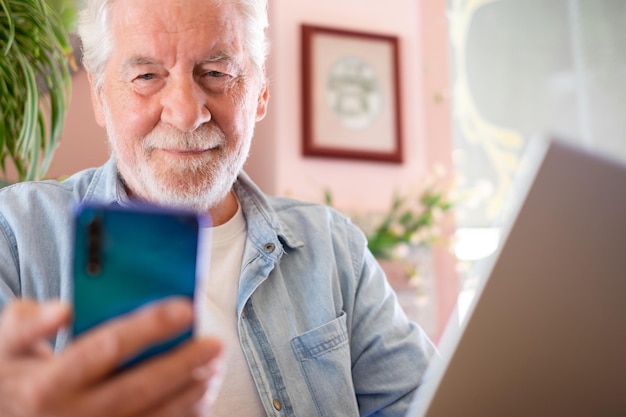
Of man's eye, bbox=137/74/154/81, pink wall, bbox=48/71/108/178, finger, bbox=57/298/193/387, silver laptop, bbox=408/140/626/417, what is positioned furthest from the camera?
pink wall, bbox=48/71/108/178

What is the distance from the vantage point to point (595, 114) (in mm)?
3445

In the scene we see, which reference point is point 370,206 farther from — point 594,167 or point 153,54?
point 594,167

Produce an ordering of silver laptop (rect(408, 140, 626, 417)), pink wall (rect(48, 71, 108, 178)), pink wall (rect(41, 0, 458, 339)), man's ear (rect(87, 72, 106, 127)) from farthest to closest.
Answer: pink wall (rect(41, 0, 458, 339)), pink wall (rect(48, 71, 108, 178)), man's ear (rect(87, 72, 106, 127)), silver laptop (rect(408, 140, 626, 417))

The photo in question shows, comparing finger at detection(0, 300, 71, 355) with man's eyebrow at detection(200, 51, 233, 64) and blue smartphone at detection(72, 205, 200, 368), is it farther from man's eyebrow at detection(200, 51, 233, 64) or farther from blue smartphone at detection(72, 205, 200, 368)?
man's eyebrow at detection(200, 51, 233, 64)

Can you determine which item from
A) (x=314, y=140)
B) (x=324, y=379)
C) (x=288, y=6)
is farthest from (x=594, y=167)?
(x=288, y=6)

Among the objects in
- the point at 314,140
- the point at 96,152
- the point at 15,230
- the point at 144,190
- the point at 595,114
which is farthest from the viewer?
the point at 595,114

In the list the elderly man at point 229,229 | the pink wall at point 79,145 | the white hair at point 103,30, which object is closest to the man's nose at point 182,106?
the elderly man at point 229,229

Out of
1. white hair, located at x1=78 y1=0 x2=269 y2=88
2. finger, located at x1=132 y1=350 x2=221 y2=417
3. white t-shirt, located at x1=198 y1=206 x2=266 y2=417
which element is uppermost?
white hair, located at x1=78 y1=0 x2=269 y2=88

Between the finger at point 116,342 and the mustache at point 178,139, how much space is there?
0.76 meters

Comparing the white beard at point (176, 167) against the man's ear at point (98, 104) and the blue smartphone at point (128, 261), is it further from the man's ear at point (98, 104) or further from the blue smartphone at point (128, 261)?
the blue smartphone at point (128, 261)

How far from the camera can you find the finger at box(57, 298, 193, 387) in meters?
0.47

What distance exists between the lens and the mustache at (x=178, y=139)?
4.01 ft

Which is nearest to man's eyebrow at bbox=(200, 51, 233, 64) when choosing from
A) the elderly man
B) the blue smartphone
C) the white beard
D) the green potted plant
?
the elderly man

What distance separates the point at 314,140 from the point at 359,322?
1.47m
